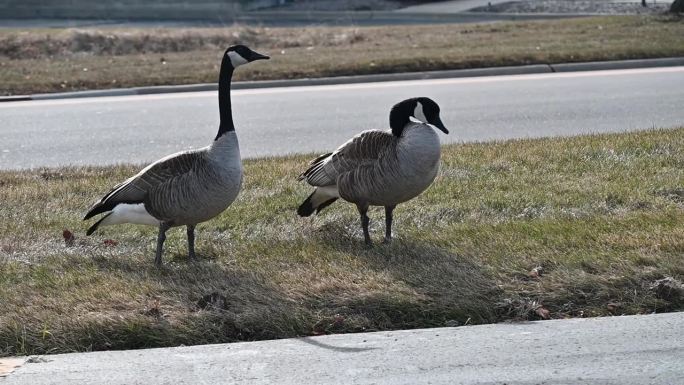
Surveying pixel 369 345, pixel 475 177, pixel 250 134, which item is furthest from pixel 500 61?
pixel 369 345

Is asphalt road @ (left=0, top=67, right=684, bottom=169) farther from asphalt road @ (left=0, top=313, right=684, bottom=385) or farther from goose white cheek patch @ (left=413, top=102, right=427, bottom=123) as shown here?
asphalt road @ (left=0, top=313, right=684, bottom=385)

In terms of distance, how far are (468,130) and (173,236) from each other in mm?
5288

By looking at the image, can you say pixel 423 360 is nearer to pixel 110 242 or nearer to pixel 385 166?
pixel 385 166

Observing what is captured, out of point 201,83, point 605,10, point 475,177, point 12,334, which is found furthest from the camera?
point 605,10

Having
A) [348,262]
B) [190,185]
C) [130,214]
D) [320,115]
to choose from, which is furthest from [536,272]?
[320,115]

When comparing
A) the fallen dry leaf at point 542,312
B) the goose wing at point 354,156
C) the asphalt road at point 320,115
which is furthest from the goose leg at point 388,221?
the asphalt road at point 320,115

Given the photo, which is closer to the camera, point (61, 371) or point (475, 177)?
point (61, 371)

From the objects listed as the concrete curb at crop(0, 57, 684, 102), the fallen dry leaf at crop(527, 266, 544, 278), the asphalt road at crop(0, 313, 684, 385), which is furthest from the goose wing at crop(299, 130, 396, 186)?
the concrete curb at crop(0, 57, 684, 102)

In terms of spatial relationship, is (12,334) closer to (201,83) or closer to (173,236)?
(173,236)

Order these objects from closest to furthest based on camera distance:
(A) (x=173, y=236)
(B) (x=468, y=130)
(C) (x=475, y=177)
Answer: (A) (x=173, y=236) < (C) (x=475, y=177) < (B) (x=468, y=130)

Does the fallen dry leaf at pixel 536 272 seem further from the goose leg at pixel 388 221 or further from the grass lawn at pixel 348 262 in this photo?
the goose leg at pixel 388 221

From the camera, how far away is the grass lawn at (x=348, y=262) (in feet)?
18.3

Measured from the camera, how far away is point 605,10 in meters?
29.1

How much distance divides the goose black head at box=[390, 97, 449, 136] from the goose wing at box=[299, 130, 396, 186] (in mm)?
86
